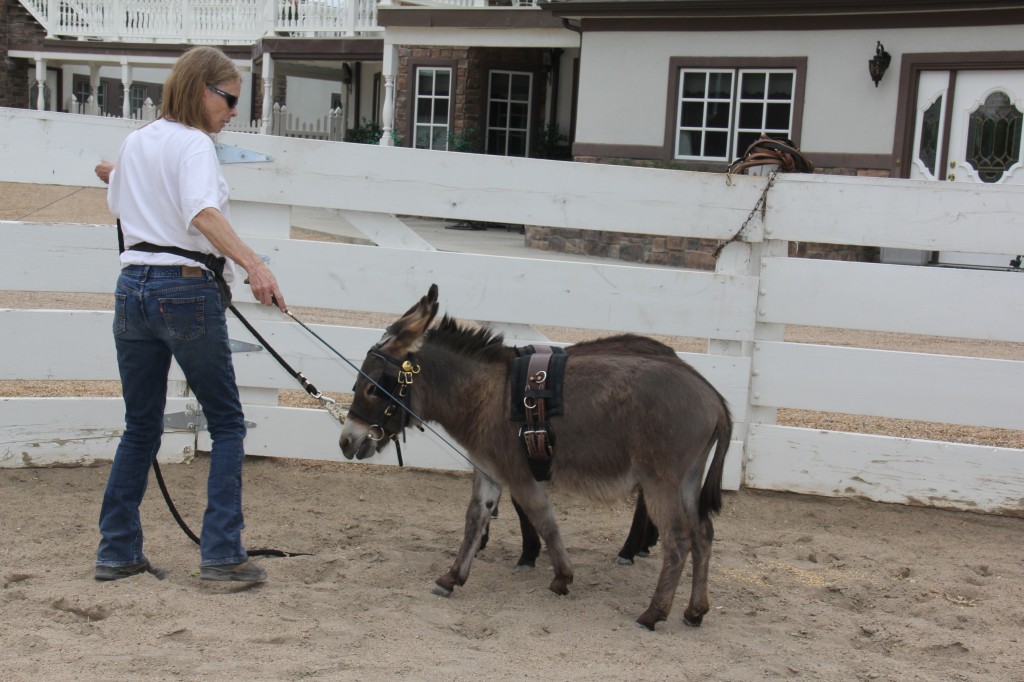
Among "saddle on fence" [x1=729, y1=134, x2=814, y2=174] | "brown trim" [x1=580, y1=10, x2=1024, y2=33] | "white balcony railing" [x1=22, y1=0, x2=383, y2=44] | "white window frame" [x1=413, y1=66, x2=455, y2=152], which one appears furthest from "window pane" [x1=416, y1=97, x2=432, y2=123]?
"saddle on fence" [x1=729, y1=134, x2=814, y2=174]

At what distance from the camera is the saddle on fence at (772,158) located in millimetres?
6125

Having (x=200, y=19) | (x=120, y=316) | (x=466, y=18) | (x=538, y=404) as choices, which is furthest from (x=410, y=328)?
(x=200, y=19)

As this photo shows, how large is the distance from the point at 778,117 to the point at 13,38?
82.1 feet

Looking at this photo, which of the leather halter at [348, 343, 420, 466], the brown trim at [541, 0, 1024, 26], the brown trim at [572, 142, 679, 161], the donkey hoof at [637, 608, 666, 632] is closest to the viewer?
the donkey hoof at [637, 608, 666, 632]

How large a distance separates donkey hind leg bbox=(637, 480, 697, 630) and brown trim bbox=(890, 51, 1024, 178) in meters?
12.2

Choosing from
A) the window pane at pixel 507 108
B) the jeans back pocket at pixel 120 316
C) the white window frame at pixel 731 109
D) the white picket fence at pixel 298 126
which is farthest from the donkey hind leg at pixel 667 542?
the white picket fence at pixel 298 126

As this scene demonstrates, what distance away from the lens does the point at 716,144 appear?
55.2 feet

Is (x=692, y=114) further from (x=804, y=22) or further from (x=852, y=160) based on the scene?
(x=852, y=160)

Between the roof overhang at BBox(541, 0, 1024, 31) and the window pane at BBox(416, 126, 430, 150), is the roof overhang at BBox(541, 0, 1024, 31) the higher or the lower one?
the higher one

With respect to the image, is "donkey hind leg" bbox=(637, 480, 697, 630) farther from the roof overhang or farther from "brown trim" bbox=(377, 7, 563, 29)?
"brown trim" bbox=(377, 7, 563, 29)

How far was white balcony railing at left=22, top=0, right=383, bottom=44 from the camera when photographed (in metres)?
23.9

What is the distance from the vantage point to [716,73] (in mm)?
16625

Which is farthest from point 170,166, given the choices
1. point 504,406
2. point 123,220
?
point 504,406

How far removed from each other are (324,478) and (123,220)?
2.23 meters
